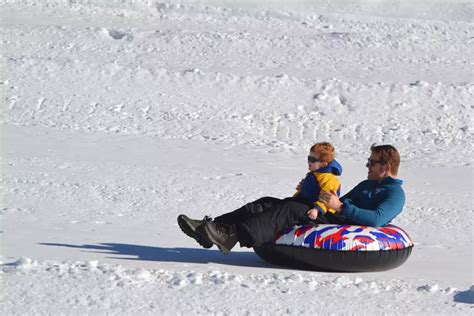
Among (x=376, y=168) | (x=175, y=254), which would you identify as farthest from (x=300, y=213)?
(x=175, y=254)

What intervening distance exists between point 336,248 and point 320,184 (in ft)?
1.69

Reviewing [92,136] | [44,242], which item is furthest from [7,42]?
[44,242]

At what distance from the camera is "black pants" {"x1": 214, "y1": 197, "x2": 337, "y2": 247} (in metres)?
7.39

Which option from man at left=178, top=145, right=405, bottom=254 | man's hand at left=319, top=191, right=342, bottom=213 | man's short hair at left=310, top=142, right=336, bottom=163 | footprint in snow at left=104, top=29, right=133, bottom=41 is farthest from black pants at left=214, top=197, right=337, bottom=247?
footprint in snow at left=104, top=29, right=133, bottom=41

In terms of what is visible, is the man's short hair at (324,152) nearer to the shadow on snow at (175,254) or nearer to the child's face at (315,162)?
the child's face at (315,162)

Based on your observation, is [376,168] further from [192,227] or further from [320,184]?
[192,227]

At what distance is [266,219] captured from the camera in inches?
293

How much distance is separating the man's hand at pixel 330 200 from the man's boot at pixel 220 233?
2.39ft

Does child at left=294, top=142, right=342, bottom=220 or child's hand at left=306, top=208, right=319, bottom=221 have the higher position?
child at left=294, top=142, right=342, bottom=220

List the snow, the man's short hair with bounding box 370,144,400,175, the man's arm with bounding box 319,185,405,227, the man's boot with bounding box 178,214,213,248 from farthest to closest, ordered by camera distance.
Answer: the man's short hair with bounding box 370,144,400,175 < the man's arm with bounding box 319,185,405,227 < the man's boot with bounding box 178,214,213,248 < the snow

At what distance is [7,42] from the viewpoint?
747 inches

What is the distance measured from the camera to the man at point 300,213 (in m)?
7.36

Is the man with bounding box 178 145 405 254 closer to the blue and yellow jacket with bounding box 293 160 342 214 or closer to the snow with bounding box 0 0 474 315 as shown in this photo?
the blue and yellow jacket with bounding box 293 160 342 214

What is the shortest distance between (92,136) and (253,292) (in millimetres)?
8553
